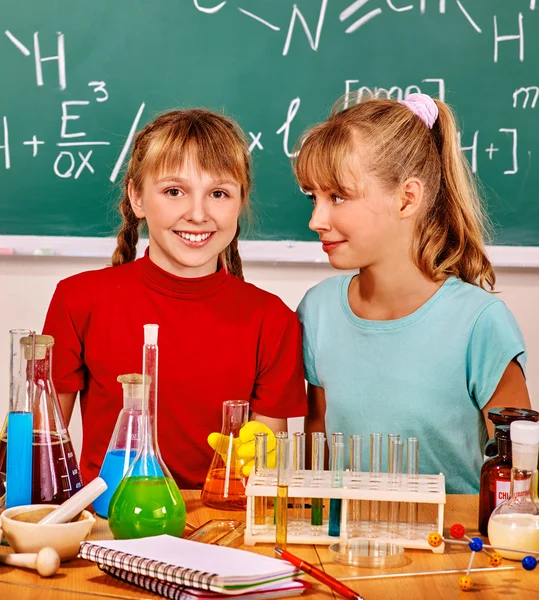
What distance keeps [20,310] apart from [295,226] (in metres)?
0.77

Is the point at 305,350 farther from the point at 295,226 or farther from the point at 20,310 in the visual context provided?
the point at 20,310

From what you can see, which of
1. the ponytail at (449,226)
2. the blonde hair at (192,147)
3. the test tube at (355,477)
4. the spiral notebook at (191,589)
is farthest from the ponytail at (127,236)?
the spiral notebook at (191,589)

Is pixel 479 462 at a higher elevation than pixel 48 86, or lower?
lower

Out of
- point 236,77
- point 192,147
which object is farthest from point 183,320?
point 236,77

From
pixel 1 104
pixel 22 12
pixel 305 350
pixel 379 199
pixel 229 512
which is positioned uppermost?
pixel 22 12

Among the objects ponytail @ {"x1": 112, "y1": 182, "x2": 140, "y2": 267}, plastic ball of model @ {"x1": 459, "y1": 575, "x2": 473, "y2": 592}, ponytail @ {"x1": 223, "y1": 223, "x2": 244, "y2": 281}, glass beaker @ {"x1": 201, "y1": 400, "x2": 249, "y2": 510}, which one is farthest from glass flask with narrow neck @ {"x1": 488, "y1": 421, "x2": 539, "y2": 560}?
ponytail @ {"x1": 112, "y1": 182, "x2": 140, "y2": 267}

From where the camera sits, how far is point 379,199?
1528mm

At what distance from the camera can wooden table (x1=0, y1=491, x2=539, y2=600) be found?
93 cm

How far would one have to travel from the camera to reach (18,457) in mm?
1074

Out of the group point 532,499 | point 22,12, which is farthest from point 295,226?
point 532,499

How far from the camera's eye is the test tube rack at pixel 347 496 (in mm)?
1060

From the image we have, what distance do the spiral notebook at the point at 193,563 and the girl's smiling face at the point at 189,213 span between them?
26.2 inches

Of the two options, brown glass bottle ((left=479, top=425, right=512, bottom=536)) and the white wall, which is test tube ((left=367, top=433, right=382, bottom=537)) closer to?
brown glass bottle ((left=479, top=425, right=512, bottom=536))

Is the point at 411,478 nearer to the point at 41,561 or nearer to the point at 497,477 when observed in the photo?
the point at 497,477
